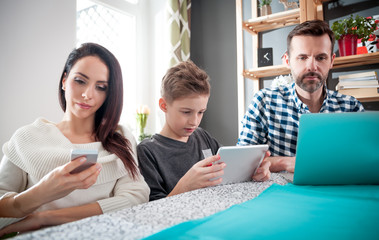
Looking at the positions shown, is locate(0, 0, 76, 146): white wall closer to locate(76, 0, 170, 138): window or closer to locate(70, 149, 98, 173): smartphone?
locate(76, 0, 170, 138): window

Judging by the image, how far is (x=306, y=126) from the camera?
0.71 m

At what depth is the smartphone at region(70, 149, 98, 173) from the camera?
0.63m

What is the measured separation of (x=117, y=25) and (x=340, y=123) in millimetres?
2934

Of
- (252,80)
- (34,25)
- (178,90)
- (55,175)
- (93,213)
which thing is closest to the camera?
Answer: (55,175)

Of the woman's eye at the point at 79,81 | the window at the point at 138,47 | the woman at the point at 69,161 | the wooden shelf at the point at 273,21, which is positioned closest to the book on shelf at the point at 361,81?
the wooden shelf at the point at 273,21

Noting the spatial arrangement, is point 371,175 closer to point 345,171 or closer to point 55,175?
point 345,171

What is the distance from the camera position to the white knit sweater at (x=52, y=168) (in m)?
0.85

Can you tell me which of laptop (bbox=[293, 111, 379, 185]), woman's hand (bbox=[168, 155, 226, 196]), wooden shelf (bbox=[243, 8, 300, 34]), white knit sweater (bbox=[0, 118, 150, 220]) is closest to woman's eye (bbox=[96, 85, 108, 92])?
white knit sweater (bbox=[0, 118, 150, 220])

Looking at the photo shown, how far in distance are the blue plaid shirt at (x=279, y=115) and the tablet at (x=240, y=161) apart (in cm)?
54

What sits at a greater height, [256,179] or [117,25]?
[117,25]

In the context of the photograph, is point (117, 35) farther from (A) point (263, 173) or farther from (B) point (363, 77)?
(A) point (263, 173)

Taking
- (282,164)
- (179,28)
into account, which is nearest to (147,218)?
(282,164)

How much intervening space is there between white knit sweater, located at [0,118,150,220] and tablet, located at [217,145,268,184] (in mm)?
301

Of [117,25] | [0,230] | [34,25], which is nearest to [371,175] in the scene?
[0,230]
